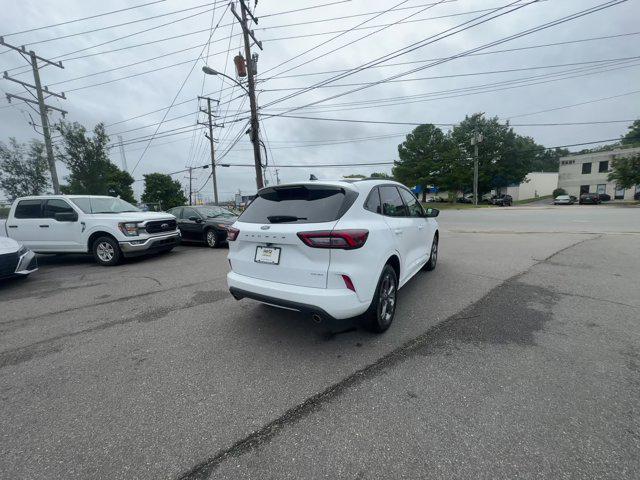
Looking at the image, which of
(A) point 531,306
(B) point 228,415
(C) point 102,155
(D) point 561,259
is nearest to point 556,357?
(A) point 531,306

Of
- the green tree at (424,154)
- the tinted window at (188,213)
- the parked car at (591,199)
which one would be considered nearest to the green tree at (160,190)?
the green tree at (424,154)

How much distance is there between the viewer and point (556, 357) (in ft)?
8.82

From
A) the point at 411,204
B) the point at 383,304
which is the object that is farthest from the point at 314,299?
the point at 411,204

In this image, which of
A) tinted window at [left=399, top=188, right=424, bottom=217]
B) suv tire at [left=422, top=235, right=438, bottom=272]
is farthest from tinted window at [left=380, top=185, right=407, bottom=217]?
suv tire at [left=422, top=235, right=438, bottom=272]

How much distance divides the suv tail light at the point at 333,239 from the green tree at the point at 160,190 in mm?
52947

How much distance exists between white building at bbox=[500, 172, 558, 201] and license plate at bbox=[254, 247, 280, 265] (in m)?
61.5

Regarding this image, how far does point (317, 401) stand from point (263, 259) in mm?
1400

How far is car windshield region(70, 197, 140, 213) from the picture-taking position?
7039 mm

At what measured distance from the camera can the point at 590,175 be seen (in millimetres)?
45531

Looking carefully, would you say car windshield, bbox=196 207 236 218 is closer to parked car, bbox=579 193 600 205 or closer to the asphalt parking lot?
the asphalt parking lot

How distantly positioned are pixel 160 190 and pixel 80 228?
50.0 meters

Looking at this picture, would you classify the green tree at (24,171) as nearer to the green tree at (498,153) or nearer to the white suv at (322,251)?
the white suv at (322,251)

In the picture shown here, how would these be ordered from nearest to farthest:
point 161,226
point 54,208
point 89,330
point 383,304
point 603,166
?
1. point 383,304
2. point 89,330
3. point 54,208
4. point 161,226
5. point 603,166

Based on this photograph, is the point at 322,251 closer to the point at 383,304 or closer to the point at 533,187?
the point at 383,304
